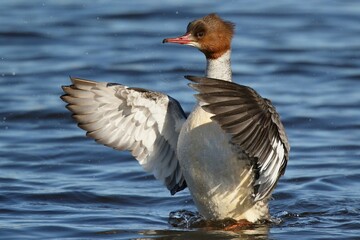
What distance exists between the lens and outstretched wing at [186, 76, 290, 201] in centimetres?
679

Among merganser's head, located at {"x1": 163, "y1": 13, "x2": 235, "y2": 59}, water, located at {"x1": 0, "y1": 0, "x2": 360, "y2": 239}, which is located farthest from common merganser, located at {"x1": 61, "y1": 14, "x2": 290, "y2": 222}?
water, located at {"x1": 0, "y1": 0, "x2": 360, "y2": 239}

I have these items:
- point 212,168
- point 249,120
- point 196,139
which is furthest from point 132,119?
point 249,120

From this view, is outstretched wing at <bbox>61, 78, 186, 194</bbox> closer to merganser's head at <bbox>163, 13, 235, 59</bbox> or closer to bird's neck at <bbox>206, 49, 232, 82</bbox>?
bird's neck at <bbox>206, 49, 232, 82</bbox>

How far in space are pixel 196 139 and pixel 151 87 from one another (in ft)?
20.2

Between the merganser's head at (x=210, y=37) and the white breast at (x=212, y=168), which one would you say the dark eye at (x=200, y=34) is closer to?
the merganser's head at (x=210, y=37)

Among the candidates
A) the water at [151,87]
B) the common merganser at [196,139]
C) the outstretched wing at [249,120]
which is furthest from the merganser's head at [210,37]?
the water at [151,87]

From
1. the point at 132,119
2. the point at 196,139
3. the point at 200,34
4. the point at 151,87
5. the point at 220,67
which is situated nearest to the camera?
the point at 196,139

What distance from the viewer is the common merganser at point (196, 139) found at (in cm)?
770

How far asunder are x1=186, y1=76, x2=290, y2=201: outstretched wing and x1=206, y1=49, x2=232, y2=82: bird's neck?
62cm

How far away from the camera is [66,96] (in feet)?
26.3

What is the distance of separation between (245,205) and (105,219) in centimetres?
126

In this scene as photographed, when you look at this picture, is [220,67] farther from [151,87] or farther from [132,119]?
[151,87]

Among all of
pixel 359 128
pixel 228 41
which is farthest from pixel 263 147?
pixel 359 128

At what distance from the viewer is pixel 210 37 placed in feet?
26.3
